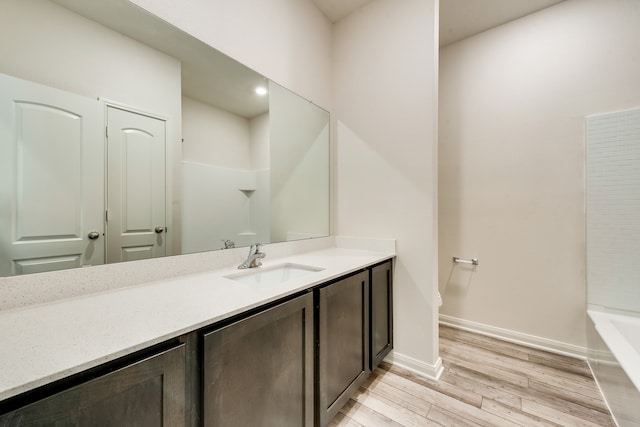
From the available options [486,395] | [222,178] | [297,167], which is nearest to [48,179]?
[222,178]

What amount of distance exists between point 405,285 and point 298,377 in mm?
A: 1079

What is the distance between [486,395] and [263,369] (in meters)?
1.51

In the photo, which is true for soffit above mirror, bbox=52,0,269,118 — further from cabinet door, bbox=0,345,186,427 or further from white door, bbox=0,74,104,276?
cabinet door, bbox=0,345,186,427

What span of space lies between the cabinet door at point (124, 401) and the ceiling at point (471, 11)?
103 inches

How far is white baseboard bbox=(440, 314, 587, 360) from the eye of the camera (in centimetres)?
192

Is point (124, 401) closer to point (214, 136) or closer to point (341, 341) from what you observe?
point (341, 341)

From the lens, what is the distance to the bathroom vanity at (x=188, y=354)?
0.52 m

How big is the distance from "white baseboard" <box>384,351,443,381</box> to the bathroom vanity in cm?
63

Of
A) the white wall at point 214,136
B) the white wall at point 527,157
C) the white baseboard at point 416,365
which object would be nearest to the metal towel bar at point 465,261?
the white wall at point 527,157

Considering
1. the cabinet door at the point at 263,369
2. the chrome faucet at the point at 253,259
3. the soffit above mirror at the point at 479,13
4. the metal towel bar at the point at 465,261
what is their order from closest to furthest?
the cabinet door at the point at 263,369 → the chrome faucet at the point at 253,259 → the soffit above mirror at the point at 479,13 → the metal towel bar at the point at 465,261

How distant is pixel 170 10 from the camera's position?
3.87ft

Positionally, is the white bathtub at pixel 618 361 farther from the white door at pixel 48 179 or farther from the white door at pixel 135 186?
the white door at pixel 48 179

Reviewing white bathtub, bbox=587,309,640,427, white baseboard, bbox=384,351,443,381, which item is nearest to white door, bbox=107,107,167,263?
white baseboard, bbox=384,351,443,381

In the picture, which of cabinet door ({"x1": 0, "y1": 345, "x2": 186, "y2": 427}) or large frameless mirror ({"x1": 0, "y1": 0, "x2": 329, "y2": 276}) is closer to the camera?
cabinet door ({"x1": 0, "y1": 345, "x2": 186, "y2": 427})
